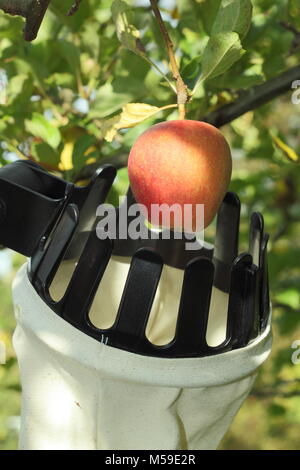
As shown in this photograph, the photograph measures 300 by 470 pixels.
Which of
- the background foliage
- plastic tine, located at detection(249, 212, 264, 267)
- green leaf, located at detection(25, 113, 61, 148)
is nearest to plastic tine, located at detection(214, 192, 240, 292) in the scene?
plastic tine, located at detection(249, 212, 264, 267)

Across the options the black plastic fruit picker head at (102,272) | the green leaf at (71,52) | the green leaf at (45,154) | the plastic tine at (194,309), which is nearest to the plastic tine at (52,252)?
the black plastic fruit picker head at (102,272)

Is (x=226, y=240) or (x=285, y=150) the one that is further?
(x=285, y=150)

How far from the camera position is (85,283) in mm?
614

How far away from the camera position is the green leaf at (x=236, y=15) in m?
0.57

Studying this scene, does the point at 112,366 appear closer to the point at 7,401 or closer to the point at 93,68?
the point at 93,68

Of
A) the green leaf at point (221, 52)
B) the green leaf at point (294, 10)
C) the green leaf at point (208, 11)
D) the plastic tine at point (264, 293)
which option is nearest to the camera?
the green leaf at point (221, 52)

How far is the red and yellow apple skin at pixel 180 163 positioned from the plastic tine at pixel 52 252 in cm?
7

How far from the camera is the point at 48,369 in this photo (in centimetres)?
65

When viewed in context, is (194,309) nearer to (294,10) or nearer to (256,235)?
(256,235)

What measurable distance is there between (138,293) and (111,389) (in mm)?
93

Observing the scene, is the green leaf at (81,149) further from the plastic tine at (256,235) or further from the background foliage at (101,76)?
the plastic tine at (256,235)

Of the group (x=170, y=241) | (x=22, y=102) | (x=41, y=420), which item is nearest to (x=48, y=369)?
(x=41, y=420)

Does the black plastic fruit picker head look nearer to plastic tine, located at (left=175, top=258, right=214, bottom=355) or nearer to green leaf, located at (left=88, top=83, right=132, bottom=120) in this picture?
plastic tine, located at (left=175, top=258, right=214, bottom=355)

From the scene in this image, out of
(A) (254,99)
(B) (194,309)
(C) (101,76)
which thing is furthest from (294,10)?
(B) (194,309)
